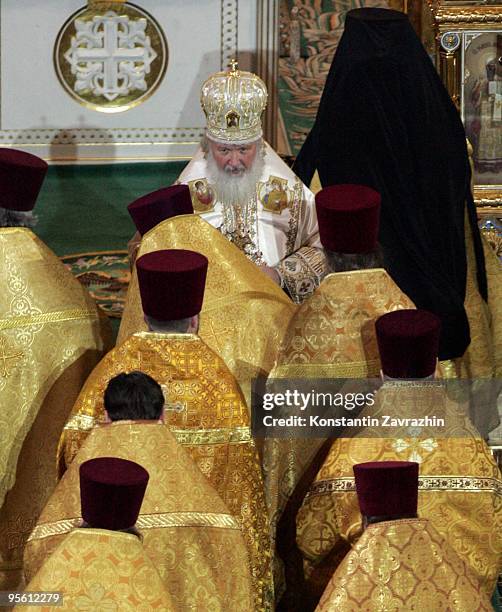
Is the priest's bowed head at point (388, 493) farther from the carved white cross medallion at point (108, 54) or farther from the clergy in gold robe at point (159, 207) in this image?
the carved white cross medallion at point (108, 54)

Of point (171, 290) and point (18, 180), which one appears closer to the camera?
point (171, 290)

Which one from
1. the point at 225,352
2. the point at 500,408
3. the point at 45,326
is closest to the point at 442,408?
the point at 225,352

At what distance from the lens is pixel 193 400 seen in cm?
593

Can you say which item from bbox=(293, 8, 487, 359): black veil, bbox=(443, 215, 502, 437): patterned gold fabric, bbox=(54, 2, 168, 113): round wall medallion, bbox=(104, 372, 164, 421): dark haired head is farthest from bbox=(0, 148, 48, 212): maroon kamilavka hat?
bbox=(54, 2, 168, 113): round wall medallion

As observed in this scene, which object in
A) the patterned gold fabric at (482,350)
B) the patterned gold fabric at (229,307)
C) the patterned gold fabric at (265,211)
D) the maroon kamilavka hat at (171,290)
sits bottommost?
the patterned gold fabric at (482,350)

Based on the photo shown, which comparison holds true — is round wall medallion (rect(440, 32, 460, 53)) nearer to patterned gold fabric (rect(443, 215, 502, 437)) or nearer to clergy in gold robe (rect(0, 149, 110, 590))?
patterned gold fabric (rect(443, 215, 502, 437))

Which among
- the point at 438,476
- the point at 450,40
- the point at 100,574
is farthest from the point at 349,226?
the point at 450,40

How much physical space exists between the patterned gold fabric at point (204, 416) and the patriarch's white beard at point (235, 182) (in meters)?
2.43

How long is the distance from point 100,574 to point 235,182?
3.82 meters

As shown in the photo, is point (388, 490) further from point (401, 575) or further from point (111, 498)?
point (111, 498)

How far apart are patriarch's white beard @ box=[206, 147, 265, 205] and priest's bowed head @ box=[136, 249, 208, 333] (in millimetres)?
2181

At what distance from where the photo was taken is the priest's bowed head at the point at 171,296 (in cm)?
607

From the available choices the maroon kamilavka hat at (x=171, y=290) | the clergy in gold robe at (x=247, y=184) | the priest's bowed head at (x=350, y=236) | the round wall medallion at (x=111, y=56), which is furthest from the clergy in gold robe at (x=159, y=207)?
the round wall medallion at (x=111, y=56)

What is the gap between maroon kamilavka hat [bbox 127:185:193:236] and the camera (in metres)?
7.50
